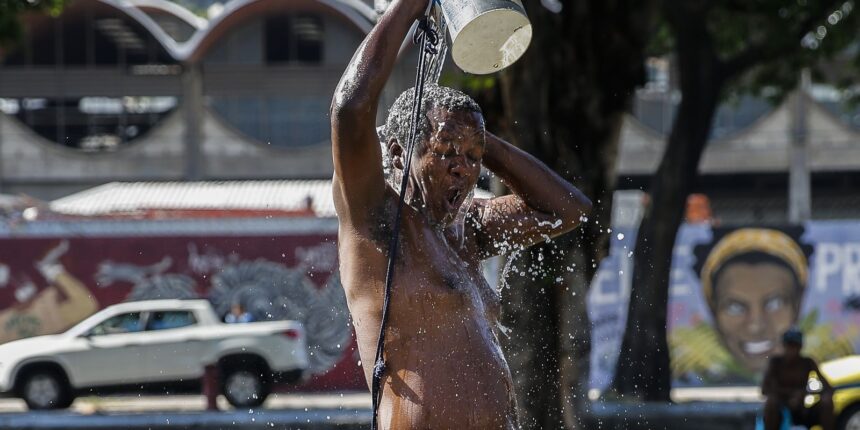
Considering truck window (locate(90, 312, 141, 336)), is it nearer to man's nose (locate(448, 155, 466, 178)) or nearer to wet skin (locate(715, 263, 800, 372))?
wet skin (locate(715, 263, 800, 372))

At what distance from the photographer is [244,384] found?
1336 centimetres

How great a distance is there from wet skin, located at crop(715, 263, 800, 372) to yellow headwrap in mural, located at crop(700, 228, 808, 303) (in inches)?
4.6

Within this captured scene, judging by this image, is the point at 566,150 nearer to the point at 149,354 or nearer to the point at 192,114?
the point at 149,354

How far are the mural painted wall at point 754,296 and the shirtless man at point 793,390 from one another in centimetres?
670

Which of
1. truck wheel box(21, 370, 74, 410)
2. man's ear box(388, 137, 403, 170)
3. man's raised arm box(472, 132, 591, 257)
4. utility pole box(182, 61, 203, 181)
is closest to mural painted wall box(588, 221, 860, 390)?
truck wheel box(21, 370, 74, 410)

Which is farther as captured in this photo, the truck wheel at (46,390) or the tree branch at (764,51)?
the truck wheel at (46,390)

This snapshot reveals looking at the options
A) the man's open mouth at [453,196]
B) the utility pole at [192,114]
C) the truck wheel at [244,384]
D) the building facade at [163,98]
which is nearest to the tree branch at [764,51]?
the truck wheel at [244,384]

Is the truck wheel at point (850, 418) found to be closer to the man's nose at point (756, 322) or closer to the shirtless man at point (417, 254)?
the man's nose at point (756, 322)

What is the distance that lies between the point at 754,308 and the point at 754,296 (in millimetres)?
148

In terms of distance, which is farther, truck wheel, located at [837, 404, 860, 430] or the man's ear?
truck wheel, located at [837, 404, 860, 430]

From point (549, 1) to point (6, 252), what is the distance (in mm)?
8832

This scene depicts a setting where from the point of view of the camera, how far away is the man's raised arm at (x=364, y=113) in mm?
2650

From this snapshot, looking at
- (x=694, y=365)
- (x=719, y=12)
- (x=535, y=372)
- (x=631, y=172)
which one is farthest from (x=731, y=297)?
(x=631, y=172)

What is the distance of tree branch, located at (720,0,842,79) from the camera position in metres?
12.7
